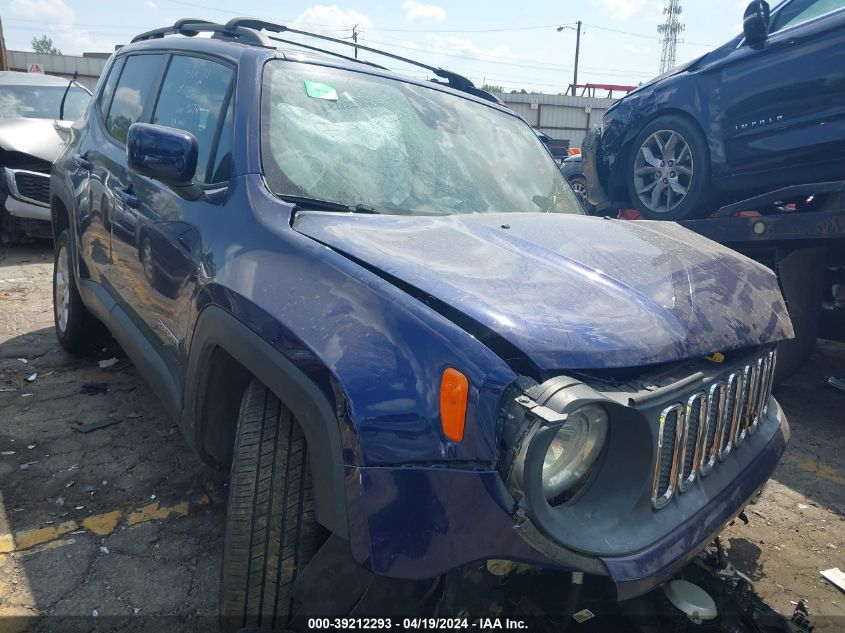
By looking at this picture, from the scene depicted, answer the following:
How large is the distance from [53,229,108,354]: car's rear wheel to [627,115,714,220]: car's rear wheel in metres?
4.04

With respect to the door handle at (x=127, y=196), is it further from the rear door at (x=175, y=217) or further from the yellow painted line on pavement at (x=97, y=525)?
the yellow painted line on pavement at (x=97, y=525)

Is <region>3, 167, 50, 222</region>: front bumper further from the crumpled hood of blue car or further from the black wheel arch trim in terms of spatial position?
the crumpled hood of blue car

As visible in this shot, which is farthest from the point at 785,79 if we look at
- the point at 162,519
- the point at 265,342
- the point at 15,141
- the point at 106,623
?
the point at 15,141

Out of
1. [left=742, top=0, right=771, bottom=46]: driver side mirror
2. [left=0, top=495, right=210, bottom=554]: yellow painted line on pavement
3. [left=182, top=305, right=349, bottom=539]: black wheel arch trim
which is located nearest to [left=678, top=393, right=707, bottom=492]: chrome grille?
[left=182, top=305, right=349, bottom=539]: black wheel arch trim

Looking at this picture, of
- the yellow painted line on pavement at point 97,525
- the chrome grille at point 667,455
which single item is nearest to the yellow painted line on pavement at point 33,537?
the yellow painted line on pavement at point 97,525

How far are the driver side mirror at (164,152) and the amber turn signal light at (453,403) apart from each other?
1357 millimetres

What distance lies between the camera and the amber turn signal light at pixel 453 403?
4.55ft

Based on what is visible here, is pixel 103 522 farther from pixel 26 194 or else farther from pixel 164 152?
pixel 26 194

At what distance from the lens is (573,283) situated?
1787 millimetres

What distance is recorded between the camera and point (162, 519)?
8.90 feet

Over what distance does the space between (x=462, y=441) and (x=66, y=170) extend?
358 centimetres

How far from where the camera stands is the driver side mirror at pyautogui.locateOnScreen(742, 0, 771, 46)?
4.18 metres

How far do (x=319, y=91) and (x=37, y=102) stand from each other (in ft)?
25.2

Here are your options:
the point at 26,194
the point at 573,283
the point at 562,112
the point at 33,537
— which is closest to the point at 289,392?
the point at 573,283
